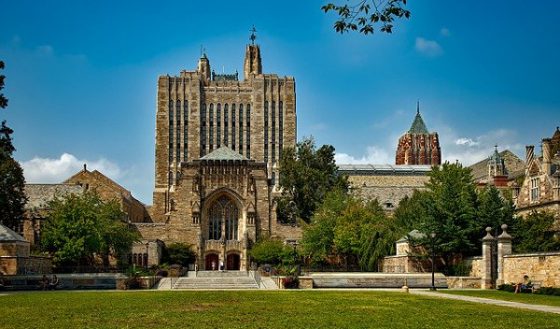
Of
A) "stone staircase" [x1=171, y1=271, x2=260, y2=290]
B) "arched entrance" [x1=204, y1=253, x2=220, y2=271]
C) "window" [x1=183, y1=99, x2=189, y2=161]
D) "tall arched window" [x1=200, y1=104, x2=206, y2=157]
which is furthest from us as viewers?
"tall arched window" [x1=200, y1=104, x2=206, y2=157]

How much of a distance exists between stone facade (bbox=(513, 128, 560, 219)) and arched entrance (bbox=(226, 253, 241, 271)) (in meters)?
27.4

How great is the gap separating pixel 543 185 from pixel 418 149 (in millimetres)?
104282

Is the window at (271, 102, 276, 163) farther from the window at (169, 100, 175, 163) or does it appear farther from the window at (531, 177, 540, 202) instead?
the window at (531, 177, 540, 202)

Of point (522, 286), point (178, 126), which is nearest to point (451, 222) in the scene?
point (522, 286)

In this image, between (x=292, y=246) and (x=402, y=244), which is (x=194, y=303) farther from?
(x=292, y=246)

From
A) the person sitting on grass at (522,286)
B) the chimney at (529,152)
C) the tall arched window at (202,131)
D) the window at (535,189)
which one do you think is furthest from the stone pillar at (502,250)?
the tall arched window at (202,131)

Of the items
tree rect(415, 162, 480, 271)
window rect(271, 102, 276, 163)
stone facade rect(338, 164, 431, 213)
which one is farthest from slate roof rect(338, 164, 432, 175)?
tree rect(415, 162, 480, 271)

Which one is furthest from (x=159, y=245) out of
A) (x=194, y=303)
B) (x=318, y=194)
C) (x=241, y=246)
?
(x=194, y=303)

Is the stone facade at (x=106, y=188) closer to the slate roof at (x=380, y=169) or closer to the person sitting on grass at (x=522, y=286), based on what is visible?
the slate roof at (x=380, y=169)

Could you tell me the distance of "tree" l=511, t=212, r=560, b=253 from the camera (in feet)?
154

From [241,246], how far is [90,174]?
30.2 metres

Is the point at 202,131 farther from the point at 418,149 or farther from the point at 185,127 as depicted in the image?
the point at 418,149

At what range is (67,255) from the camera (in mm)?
61562

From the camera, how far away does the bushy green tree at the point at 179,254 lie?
240 feet
